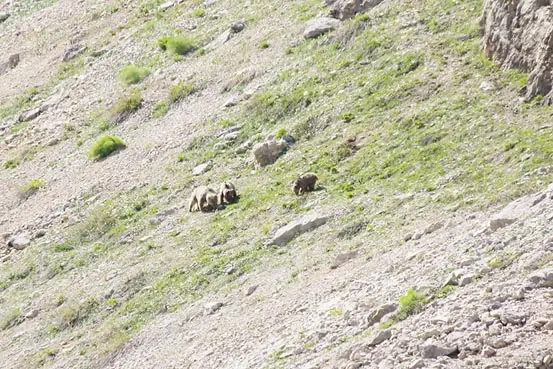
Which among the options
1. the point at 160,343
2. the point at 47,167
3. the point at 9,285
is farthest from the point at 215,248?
the point at 47,167

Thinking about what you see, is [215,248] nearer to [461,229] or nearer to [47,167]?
[461,229]

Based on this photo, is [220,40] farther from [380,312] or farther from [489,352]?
[489,352]

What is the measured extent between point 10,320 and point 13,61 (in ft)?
73.1

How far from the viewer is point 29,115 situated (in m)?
36.9

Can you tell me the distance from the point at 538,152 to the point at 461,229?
295cm

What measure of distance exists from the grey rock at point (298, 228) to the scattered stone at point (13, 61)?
25.4m

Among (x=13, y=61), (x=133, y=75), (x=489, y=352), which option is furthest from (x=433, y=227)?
(x=13, y=61)

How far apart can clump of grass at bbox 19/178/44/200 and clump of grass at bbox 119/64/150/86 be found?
5.95 meters

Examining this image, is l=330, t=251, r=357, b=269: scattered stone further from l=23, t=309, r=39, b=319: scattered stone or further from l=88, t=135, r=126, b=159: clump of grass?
l=88, t=135, r=126, b=159: clump of grass

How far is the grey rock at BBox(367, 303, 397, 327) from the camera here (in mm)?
14172

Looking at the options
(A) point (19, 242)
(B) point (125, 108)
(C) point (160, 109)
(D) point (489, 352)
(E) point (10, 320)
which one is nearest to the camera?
(D) point (489, 352)

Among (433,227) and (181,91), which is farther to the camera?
(181,91)

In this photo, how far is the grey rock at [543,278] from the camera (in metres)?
12.6

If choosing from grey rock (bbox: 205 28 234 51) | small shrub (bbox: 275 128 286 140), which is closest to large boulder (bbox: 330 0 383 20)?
grey rock (bbox: 205 28 234 51)
